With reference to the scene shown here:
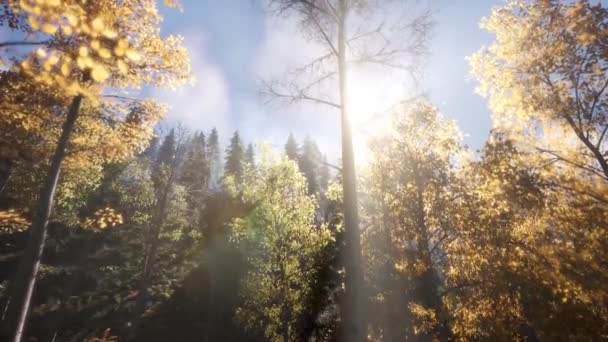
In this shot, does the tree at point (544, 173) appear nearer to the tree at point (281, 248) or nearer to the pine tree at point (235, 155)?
the tree at point (281, 248)

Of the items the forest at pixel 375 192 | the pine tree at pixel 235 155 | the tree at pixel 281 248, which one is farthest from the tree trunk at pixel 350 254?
the pine tree at pixel 235 155

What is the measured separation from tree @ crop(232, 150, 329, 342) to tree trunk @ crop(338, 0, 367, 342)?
7.99 metres

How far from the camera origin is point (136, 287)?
22.5 metres

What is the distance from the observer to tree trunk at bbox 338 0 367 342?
14.6ft

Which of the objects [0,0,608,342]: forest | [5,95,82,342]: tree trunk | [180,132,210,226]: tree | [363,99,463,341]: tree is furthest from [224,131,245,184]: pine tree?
[5,95,82,342]: tree trunk

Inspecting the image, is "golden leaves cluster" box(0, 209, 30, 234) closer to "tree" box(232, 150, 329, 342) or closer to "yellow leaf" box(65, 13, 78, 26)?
"yellow leaf" box(65, 13, 78, 26)

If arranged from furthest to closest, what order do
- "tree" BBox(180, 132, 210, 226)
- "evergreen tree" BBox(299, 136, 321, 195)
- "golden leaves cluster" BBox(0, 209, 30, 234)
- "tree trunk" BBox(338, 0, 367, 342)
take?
"evergreen tree" BBox(299, 136, 321, 195) → "tree" BBox(180, 132, 210, 226) → "golden leaves cluster" BBox(0, 209, 30, 234) → "tree trunk" BBox(338, 0, 367, 342)

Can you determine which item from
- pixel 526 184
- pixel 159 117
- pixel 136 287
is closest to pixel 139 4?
pixel 159 117

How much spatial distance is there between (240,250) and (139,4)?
1622 cm

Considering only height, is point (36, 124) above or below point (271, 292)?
above

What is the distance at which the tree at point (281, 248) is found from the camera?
12445 millimetres

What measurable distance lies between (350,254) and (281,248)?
8779mm

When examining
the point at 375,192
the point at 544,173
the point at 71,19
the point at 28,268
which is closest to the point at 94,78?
the point at 71,19

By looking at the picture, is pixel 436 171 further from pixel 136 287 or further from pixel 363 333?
pixel 136 287
